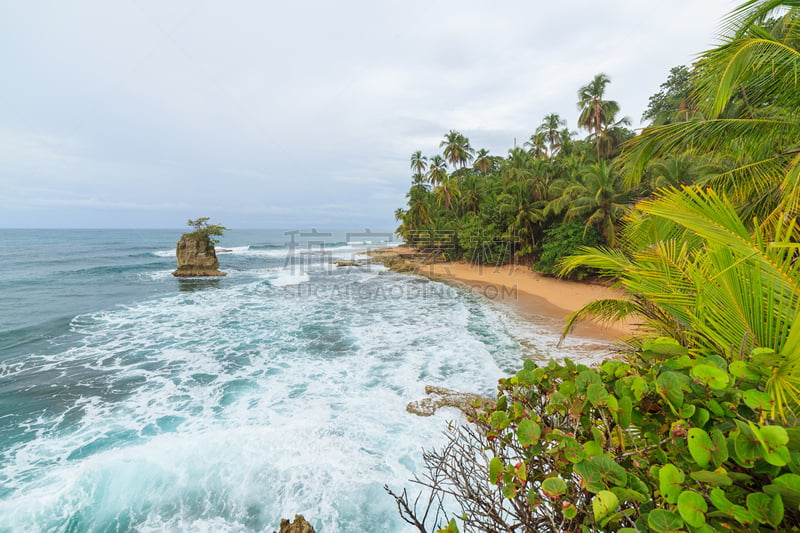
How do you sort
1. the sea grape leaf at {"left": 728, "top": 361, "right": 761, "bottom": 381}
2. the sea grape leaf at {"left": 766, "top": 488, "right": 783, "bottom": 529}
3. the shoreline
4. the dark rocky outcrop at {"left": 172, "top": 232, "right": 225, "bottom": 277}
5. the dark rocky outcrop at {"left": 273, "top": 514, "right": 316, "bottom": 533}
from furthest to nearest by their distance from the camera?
the dark rocky outcrop at {"left": 172, "top": 232, "right": 225, "bottom": 277}, the shoreline, the dark rocky outcrop at {"left": 273, "top": 514, "right": 316, "bottom": 533}, the sea grape leaf at {"left": 728, "top": 361, "right": 761, "bottom": 381}, the sea grape leaf at {"left": 766, "top": 488, "right": 783, "bottom": 529}

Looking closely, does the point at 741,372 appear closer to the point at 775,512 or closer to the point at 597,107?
the point at 775,512

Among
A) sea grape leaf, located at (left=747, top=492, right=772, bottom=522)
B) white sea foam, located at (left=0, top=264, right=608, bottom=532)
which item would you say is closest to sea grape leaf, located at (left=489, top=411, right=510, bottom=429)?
sea grape leaf, located at (left=747, top=492, right=772, bottom=522)

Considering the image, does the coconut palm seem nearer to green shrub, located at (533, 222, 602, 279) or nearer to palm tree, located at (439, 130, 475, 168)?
green shrub, located at (533, 222, 602, 279)

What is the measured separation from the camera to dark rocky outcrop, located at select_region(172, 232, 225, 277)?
88.2 ft

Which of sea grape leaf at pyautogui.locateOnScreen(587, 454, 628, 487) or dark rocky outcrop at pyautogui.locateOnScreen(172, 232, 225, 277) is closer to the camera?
sea grape leaf at pyautogui.locateOnScreen(587, 454, 628, 487)

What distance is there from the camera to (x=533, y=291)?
1881 centimetres

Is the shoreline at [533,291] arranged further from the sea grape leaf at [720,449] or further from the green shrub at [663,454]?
the sea grape leaf at [720,449]

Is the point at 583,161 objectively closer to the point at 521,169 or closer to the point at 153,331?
the point at 521,169

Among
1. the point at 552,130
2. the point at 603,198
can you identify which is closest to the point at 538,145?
the point at 552,130

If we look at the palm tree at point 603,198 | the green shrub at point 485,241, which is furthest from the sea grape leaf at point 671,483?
the green shrub at point 485,241

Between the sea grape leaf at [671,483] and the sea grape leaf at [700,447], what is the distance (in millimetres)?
96

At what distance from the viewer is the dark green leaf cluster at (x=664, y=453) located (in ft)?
3.35

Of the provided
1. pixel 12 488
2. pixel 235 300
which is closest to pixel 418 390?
pixel 12 488

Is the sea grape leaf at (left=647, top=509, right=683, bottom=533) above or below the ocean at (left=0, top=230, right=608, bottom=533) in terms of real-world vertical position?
above
